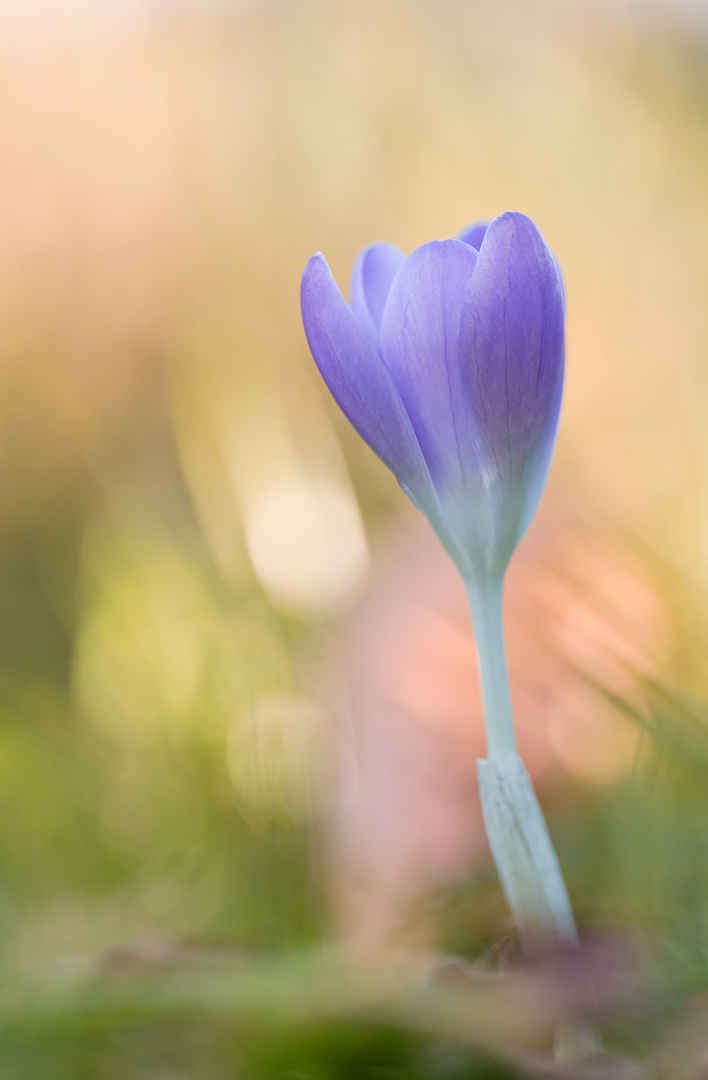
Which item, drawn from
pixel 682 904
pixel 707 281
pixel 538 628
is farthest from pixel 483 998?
pixel 707 281

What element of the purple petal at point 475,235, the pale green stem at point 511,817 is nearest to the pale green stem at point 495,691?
the pale green stem at point 511,817

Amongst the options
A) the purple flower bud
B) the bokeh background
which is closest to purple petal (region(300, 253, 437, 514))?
the purple flower bud

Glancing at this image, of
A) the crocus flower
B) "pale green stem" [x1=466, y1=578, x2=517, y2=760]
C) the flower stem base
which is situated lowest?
the flower stem base

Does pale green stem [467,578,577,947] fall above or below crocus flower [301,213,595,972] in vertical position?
below

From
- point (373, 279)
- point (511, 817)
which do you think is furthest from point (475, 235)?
point (511, 817)

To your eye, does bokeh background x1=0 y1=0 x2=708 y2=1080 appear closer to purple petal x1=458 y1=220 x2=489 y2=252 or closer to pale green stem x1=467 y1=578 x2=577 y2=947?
pale green stem x1=467 y1=578 x2=577 y2=947

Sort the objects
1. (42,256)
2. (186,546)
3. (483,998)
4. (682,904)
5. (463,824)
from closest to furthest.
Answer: (483,998) < (682,904) < (463,824) < (186,546) < (42,256)

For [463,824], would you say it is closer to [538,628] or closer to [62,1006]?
Answer: [538,628]
